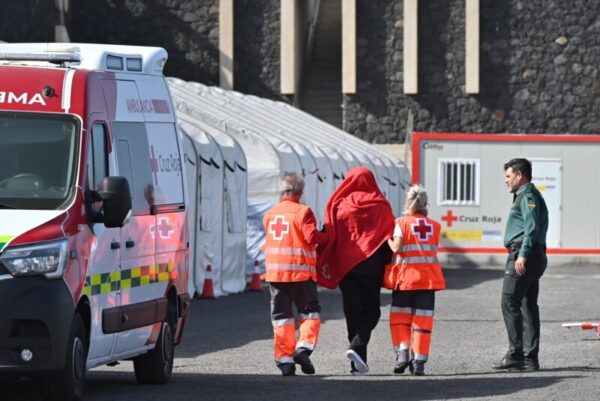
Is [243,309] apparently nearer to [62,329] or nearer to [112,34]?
[62,329]

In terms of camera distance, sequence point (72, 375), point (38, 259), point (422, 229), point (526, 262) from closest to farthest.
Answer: point (38, 259)
point (72, 375)
point (422, 229)
point (526, 262)

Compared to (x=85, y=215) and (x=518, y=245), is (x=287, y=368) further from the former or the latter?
(x=85, y=215)

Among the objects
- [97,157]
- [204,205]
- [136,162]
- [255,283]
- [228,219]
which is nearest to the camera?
[97,157]

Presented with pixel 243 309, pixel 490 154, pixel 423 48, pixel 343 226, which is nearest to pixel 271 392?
pixel 343 226

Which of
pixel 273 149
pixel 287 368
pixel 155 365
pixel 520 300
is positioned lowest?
pixel 287 368

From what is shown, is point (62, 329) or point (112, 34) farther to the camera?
point (112, 34)

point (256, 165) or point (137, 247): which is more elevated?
point (137, 247)

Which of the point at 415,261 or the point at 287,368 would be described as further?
the point at 415,261

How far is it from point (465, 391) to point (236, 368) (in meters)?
2.99

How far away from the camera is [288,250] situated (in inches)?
521

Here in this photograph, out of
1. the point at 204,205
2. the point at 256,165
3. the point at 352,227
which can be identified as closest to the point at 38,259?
the point at 352,227

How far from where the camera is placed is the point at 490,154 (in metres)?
34.8

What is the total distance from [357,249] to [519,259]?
139 cm

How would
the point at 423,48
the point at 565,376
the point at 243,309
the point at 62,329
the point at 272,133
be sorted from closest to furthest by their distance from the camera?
1. the point at 62,329
2. the point at 565,376
3. the point at 243,309
4. the point at 272,133
5. the point at 423,48
